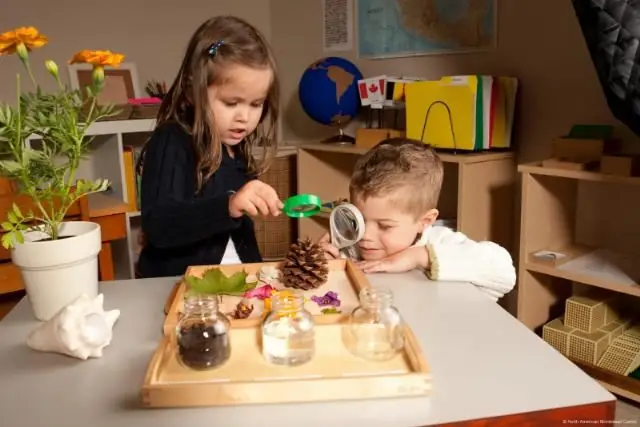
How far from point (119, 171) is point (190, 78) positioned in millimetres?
1404

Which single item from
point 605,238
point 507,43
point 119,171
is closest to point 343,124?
point 507,43

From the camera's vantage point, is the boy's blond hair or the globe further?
the globe

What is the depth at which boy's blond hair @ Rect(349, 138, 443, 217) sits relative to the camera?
3.70 feet

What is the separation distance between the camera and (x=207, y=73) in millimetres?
1217

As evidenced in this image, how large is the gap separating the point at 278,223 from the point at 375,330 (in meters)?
2.18

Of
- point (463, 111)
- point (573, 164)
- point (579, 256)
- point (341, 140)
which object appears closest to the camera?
point (573, 164)

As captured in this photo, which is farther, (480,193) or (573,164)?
(480,193)

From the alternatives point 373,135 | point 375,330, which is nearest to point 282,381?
point 375,330

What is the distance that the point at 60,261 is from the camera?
2.76 ft

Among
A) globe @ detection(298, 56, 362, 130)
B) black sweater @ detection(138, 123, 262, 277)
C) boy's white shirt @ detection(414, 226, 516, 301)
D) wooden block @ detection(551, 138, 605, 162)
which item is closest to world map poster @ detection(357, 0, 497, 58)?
globe @ detection(298, 56, 362, 130)

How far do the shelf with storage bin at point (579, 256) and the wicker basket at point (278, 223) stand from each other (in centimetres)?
122

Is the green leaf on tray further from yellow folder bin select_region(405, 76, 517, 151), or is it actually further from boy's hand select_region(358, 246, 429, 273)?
yellow folder bin select_region(405, 76, 517, 151)

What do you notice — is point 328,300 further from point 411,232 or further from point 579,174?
point 579,174

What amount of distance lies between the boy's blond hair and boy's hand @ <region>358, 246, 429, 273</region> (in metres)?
0.12
